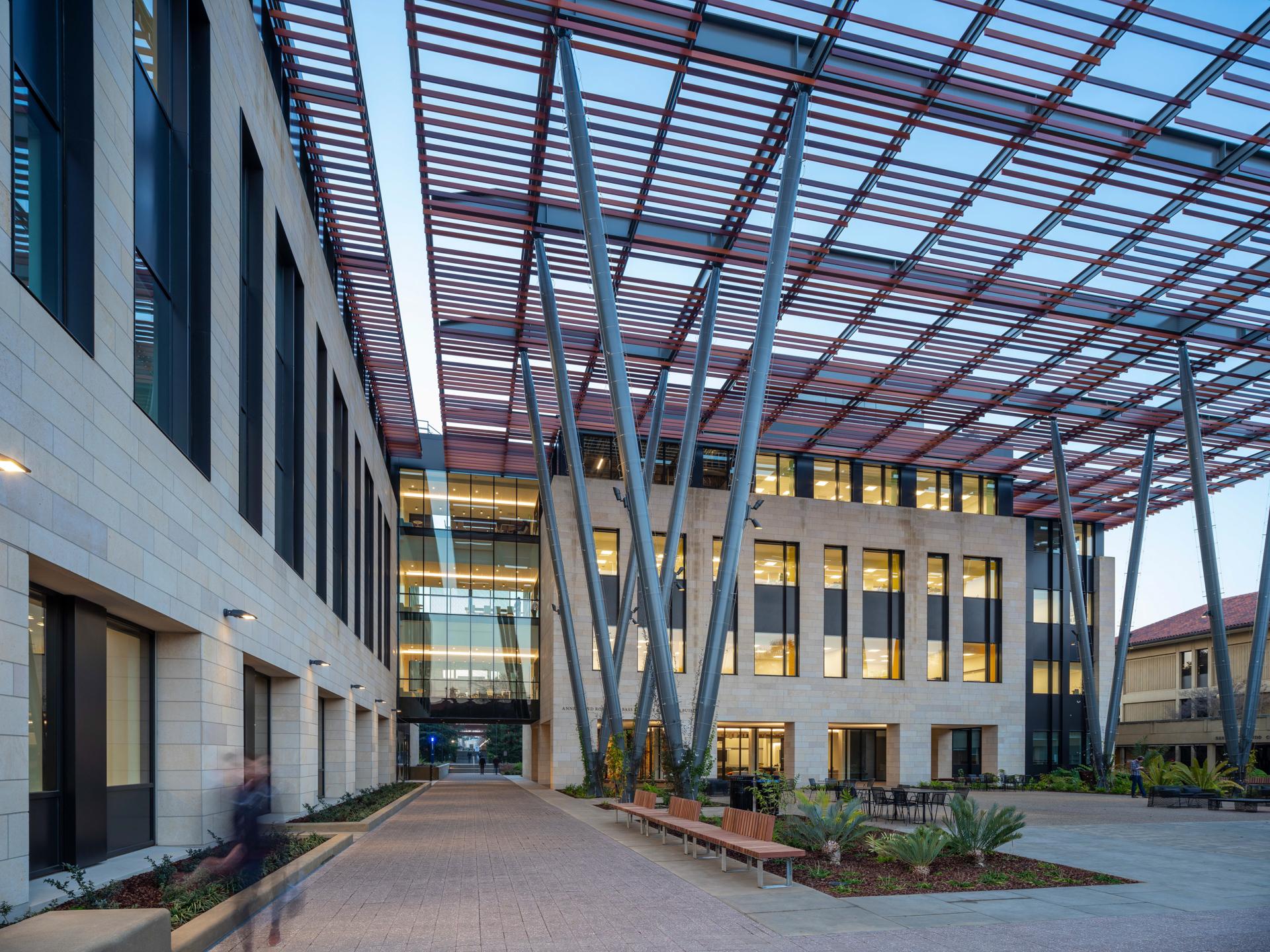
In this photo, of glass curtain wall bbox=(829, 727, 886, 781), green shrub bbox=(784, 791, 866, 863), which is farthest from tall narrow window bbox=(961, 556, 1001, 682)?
green shrub bbox=(784, 791, 866, 863)

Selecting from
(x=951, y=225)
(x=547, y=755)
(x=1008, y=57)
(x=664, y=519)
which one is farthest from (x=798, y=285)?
(x=547, y=755)

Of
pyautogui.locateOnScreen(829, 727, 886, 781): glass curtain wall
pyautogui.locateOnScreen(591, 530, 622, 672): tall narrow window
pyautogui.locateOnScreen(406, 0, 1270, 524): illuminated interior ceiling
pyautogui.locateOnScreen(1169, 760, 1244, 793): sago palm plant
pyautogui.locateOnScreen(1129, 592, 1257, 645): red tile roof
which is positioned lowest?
pyautogui.locateOnScreen(829, 727, 886, 781): glass curtain wall

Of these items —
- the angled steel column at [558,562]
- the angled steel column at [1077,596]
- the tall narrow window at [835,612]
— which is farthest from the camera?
the tall narrow window at [835,612]

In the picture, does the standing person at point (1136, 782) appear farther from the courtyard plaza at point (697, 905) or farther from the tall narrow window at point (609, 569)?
the tall narrow window at point (609, 569)

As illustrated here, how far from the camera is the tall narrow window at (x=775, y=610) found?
4166 cm

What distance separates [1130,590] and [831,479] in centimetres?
1215

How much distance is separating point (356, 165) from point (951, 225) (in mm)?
13435

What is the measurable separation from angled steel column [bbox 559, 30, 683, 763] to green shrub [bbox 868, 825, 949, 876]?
776 centimetres

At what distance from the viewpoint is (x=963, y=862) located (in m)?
13.9

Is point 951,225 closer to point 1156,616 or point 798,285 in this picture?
point 798,285

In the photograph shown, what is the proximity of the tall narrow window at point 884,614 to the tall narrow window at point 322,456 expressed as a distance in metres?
25.3

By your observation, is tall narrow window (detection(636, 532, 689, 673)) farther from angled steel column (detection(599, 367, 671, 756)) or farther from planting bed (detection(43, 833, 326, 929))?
planting bed (detection(43, 833, 326, 929))

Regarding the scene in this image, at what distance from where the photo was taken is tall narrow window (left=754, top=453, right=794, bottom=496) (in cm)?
4378

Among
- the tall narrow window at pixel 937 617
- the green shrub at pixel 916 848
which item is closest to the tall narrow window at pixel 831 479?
the tall narrow window at pixel 937 617
